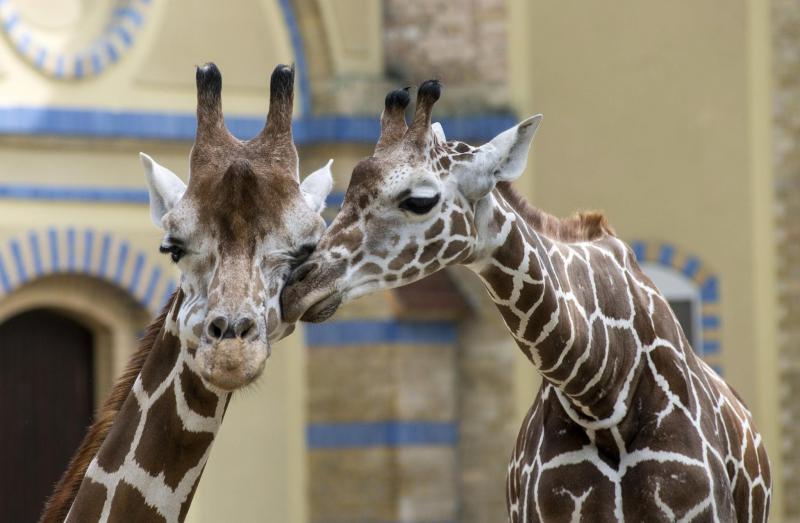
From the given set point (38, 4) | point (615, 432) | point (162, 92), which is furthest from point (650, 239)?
point (615, 432)

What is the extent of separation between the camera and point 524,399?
1334 cm

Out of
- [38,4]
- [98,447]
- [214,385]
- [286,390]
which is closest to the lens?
[214,385]

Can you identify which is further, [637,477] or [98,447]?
[637,477]

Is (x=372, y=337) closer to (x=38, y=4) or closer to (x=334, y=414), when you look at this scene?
(x=334, y=414)

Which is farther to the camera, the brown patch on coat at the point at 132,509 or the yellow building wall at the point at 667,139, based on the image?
the yellow building wall at the point at 667,139

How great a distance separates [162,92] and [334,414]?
277cm

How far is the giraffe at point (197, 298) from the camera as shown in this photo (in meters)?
5.16

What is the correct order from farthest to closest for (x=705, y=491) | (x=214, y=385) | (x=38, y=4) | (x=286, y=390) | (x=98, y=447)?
(x=286, y=390)
(x=38, y=4)
(x=705, y=491)
(x=98, y=447)
(x=214, y=385)

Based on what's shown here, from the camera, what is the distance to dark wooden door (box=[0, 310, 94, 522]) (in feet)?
41.0

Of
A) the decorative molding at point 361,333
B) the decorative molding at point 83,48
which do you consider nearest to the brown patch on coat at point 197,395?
the decorative molding at point 83,48

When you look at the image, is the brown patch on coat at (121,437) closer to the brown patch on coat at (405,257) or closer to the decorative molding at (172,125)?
the brown patch on coat at (405,257)

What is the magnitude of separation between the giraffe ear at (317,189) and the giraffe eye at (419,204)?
285mm

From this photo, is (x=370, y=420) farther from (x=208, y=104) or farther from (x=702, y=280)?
(x=208, y=104)

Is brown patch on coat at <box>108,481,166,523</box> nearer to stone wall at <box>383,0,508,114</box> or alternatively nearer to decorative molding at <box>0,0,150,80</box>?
decorative molding at <box>0,0,150,80</box>
